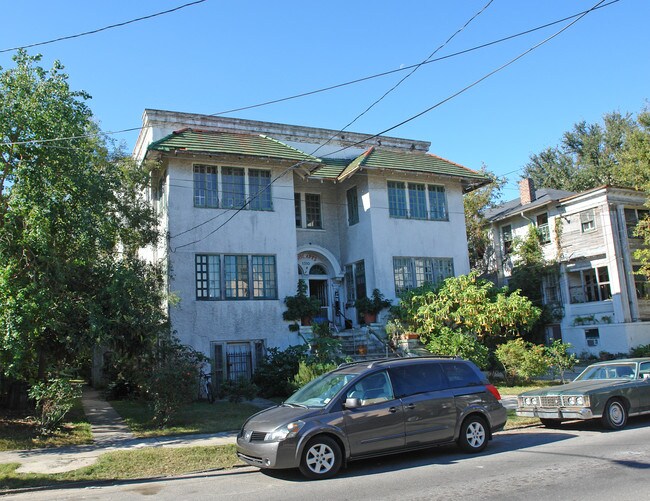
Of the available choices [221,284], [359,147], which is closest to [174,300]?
[221,284]

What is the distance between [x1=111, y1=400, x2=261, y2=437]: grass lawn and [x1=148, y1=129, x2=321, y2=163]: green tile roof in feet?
27.5

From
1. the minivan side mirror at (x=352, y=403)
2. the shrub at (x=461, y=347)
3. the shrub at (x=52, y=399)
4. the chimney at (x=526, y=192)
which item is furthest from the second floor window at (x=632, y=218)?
the shrub at (x=52, y=399)

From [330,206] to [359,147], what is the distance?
12.5 ft

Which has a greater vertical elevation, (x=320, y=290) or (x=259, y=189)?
(x=259, y=189)

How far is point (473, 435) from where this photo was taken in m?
9.14

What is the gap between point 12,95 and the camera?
12.9 meters

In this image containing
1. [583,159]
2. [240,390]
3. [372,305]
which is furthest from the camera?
[583,159]

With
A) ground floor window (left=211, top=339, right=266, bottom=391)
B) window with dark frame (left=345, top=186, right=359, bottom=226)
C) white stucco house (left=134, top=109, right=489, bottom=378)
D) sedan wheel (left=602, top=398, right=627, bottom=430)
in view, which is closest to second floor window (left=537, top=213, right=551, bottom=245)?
white stucco house (left=134, top=109, right=489, bottom=378)

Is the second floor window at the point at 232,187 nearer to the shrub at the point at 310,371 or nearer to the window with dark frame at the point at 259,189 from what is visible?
the window with dark frame at the point at 259,189

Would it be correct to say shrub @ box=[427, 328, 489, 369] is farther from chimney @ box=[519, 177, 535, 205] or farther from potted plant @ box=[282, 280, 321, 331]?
chimney @ box=[519, 177, 535, 205]

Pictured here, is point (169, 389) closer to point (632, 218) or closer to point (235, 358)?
point (235, 358)

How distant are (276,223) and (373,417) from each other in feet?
42.3

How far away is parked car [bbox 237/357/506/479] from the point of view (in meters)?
7.75

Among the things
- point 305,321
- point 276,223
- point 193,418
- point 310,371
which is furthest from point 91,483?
point 276,223
